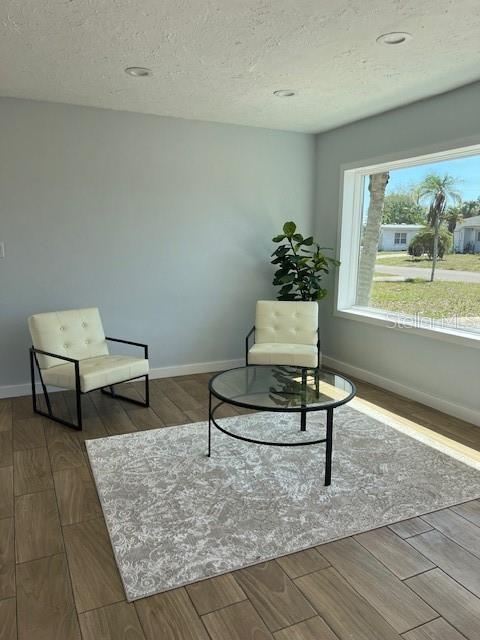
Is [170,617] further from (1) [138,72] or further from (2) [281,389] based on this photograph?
(1) [138,72]

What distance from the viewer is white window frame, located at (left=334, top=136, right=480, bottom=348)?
381 cm

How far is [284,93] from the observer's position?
146 inches

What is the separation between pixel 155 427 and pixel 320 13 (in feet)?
9.34

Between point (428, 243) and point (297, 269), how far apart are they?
1.29 m

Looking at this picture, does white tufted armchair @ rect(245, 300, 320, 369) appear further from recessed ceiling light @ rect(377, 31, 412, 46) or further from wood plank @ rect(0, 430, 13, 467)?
recessed ceiling light @ rect(377, 31, 412, 46)

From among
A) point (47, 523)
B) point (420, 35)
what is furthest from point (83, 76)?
point (47, 523)

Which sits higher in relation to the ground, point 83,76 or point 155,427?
point 83,76

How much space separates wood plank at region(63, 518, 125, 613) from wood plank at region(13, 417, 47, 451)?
1104 mm

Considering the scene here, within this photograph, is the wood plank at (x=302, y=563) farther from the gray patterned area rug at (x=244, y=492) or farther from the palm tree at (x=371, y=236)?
the palm tree at (x=371, y=236)

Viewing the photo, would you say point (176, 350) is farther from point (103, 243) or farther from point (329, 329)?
point (329, 329)

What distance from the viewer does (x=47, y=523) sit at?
238 cm

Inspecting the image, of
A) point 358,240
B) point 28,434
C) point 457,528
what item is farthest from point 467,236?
point 28,434

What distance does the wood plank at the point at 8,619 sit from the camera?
1707 millimetres

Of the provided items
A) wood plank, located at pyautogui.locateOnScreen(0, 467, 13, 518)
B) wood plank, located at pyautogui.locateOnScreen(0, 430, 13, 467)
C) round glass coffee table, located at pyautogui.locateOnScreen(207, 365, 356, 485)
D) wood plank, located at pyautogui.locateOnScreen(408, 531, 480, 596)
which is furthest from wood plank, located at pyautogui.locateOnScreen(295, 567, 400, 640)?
wood plank, located at pyautogui.locateOnScreen(0, 430, 13, 467)
